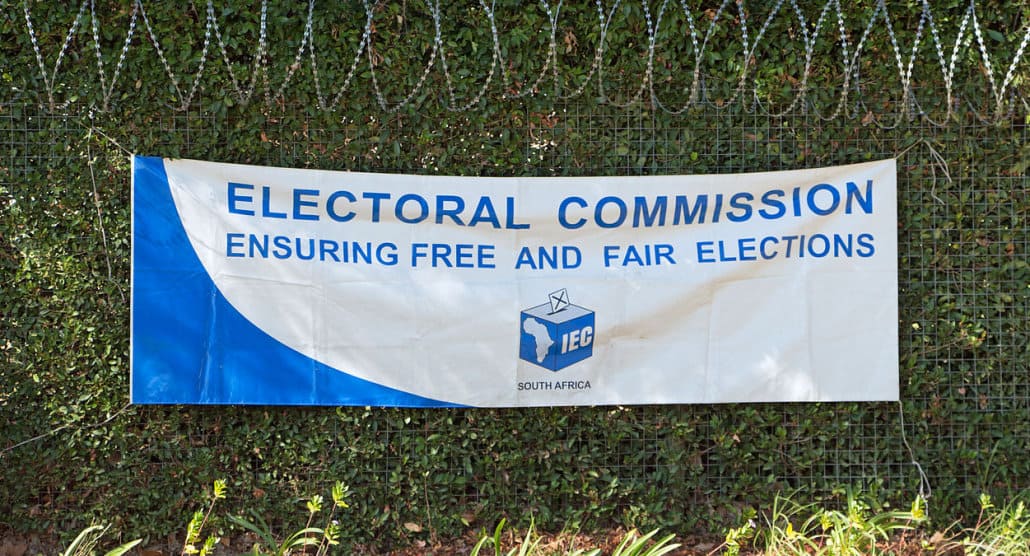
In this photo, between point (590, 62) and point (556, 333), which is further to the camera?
point (590, 62)

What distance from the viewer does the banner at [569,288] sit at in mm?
4379

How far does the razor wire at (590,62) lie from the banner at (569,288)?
1.41ft

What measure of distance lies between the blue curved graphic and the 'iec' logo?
3.73 feet

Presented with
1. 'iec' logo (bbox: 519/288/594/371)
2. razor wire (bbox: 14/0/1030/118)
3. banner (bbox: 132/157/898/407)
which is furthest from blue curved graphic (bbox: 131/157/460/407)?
'iec' logo (bbox: 519/288/594/371)

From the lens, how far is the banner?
14.4 ft

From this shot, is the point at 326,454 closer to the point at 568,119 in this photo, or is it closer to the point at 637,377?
the point at 637,377

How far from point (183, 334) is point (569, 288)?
1.95 metres

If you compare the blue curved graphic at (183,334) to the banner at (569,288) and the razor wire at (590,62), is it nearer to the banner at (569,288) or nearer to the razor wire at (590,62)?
the banner at (569,288)

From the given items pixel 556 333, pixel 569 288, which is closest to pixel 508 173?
pixel 569 288

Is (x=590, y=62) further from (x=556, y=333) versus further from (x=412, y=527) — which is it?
(x=412, y=527)

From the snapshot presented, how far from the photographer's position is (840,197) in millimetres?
4449

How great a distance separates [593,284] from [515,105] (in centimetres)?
101

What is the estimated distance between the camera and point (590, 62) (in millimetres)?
4535

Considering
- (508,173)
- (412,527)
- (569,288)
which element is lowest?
(412,527)
